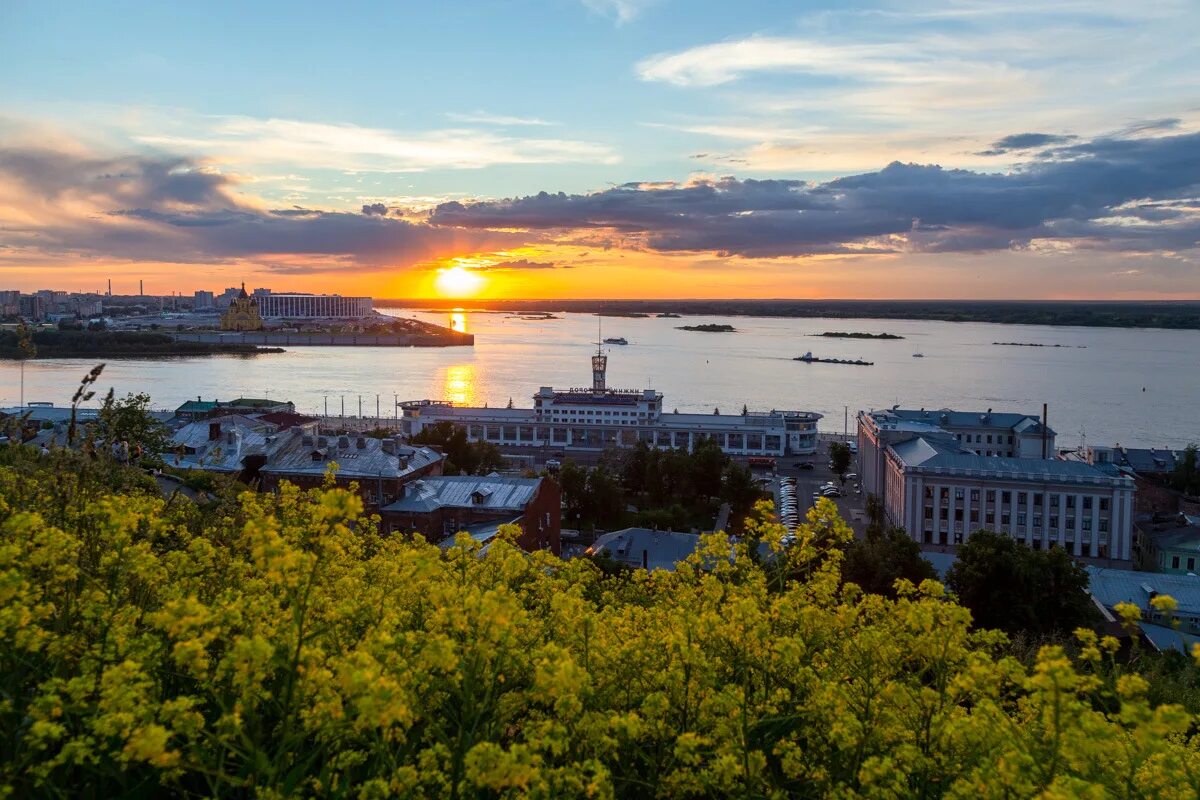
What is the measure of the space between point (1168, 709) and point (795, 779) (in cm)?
118

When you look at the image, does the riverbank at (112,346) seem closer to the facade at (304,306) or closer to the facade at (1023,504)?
the facade at (304,306)

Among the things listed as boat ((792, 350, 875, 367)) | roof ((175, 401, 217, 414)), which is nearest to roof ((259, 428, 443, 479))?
roof ((175, 401, 217, 414))

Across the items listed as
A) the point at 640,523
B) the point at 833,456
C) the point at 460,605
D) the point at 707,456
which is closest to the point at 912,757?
the point at 460,605

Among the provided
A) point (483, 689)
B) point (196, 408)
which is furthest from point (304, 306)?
point (483, 689)

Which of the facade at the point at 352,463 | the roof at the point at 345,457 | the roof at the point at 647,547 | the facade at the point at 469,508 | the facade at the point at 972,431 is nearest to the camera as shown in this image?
the facade at the point at 469,508

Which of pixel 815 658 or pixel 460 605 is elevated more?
pixel 460 605

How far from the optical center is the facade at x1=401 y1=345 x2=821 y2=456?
119ft

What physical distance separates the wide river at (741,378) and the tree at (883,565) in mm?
27441

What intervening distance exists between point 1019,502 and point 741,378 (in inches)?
1756

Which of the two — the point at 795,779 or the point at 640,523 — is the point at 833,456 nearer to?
the point at 640,523

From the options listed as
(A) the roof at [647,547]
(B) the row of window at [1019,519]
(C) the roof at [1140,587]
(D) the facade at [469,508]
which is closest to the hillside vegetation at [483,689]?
(D) the facade at [469,508]

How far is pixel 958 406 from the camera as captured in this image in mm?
48750

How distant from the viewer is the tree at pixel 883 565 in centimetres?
1347

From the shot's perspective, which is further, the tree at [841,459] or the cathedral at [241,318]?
the cathedral at [241,318]
